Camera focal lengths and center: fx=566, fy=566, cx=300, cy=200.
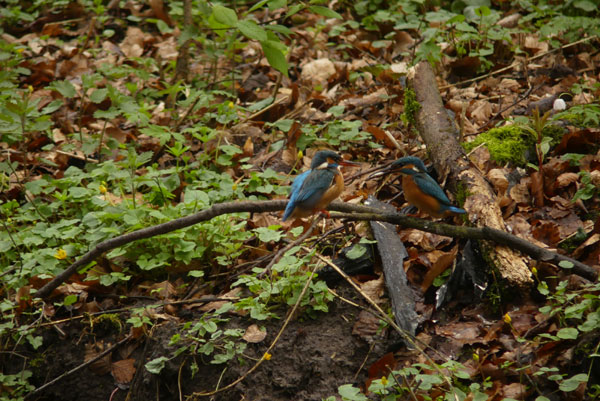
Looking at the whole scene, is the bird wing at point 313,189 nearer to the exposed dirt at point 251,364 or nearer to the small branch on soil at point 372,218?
the small branch on soil at point 372,218

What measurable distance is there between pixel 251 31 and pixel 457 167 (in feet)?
5.35

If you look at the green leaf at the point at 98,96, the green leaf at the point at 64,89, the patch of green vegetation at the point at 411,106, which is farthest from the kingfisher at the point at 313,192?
the green leaf at the point at 64,89

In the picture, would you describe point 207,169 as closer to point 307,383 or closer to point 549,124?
point 307,383

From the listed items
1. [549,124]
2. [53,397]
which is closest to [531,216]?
[549,124]

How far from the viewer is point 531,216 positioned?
3.90 m

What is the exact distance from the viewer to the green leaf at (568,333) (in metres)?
2.72

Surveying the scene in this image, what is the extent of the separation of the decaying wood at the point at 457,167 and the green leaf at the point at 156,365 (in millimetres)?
2010

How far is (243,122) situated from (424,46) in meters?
2.01

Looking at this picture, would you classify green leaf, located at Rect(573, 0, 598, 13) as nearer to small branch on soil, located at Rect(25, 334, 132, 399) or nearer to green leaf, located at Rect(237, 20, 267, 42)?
green leaf, located at Rect(237, 20, 267, 42)

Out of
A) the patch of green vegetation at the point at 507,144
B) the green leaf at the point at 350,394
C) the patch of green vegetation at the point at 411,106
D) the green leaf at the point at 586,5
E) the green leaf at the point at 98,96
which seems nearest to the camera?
the green leaf at the point at 350,394

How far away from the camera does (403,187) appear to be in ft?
11.4

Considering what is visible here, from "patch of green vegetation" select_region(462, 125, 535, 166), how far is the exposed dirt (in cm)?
172

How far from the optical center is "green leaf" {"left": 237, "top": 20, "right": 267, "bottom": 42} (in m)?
3.27

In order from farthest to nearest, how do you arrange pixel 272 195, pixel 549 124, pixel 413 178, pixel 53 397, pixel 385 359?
1. pixel 272 195
2. pixel 549 124
3. pixel 53 397
4. pixel 413 178
5. pixel 385 359
